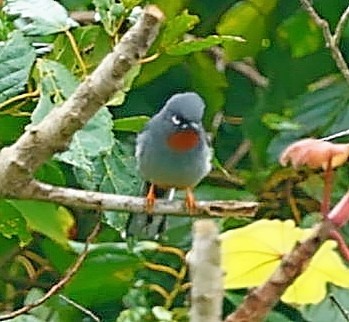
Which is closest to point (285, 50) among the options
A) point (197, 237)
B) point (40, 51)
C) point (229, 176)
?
point (229, 176)

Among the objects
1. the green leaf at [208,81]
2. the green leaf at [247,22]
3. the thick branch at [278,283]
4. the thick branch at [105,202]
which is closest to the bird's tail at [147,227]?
the green leaf at [208,81]

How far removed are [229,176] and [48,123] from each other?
1.13 metres

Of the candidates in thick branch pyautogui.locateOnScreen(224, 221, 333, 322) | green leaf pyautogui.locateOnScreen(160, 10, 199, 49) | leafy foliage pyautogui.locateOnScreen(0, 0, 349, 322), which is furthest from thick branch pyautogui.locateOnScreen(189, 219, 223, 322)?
leafy foliage pyautogui.locateOnScreen(0, 0, 349, 322)

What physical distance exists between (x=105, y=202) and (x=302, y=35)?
0.88 metres

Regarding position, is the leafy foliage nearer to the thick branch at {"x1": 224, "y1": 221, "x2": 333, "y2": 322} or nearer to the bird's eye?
the bird's eye

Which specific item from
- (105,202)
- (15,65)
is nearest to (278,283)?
(105,202)

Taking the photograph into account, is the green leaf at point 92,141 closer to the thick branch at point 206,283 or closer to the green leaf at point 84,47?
the green leaf at point 84,47

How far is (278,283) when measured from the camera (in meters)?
0.72

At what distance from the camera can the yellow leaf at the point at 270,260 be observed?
99cm

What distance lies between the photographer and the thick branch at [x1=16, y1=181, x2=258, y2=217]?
110 cm

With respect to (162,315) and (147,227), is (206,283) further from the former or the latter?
(147,227)

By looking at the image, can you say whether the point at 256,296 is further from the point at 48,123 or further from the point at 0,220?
the point at 0,220

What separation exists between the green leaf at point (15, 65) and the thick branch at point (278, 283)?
0.68 metres

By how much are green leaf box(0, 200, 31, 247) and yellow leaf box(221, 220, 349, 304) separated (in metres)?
0.51
